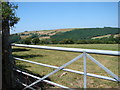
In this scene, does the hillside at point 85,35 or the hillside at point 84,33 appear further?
the hillside at point 84,33

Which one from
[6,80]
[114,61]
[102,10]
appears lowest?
[114,61]

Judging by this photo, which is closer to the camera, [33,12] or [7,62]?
[7,62]

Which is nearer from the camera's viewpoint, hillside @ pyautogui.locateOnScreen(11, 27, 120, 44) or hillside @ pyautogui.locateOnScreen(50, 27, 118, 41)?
hillside @ pyautogui.locateOnScreen(11, 27, 120, 44)

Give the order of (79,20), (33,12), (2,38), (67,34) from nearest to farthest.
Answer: (2,38), (33,12), (67,34), (79,20)

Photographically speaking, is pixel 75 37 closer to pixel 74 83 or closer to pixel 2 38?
pixel 74 83

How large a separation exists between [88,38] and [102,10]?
340 cm

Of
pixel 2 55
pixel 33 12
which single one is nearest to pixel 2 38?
pixel 2 55

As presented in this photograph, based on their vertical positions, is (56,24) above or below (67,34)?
above

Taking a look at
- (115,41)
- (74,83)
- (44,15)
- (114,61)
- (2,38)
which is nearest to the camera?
(2,38)

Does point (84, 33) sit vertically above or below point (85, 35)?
above

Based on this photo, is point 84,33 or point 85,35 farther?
point 84,33

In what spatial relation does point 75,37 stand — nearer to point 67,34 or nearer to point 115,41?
point 67,34

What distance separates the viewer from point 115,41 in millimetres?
9469

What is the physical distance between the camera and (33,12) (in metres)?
10.2
